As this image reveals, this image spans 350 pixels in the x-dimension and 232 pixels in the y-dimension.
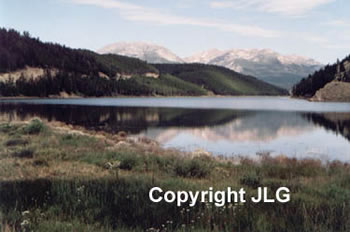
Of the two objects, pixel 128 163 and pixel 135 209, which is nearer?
pixel 135 209

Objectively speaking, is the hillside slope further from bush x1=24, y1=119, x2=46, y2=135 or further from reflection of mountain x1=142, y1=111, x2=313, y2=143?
bush x1=24, y1=119, x2=46, y2=135

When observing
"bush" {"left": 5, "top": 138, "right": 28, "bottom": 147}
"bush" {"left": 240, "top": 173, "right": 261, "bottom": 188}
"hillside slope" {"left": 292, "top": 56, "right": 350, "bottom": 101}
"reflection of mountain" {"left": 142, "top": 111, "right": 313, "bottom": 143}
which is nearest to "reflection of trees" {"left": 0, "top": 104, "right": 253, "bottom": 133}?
"reflection of mountain" {"left": 142, "top": 111, "right": 313, "bottom": 143}

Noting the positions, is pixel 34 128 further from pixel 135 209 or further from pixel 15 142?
pixel 135 209

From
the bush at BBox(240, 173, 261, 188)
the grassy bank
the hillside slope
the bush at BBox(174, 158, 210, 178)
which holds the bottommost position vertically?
the bush at BBox(174, 158, 210, 178)

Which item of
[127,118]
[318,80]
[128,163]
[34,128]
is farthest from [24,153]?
[318,80]

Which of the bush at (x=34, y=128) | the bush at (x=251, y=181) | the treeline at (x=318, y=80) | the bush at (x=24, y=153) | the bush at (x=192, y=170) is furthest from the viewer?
the treeline at (x=318, y=80)

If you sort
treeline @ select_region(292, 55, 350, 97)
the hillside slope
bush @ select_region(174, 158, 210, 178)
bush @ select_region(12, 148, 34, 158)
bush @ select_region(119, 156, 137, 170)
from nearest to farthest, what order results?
bush @ select_region(174, 158, 210, 178)
bush @ select_region(119, 156, 137, 170)
bush @ select_region(12, 148, 34, 158)
the hillside slope
treeline @ select_region(292, 55, 350, 97)

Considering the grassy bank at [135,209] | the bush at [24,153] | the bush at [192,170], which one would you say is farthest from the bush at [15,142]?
the bush at [192,170]

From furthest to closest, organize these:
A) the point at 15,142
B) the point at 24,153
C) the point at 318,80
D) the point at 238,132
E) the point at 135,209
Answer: the point at 318,80 → the point at 238,132 → the point at 15,142 → the point at 24,153 → the point at 135,209

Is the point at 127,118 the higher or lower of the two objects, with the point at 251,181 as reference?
lower

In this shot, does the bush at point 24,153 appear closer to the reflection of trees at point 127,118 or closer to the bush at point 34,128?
the bush at point 34,128

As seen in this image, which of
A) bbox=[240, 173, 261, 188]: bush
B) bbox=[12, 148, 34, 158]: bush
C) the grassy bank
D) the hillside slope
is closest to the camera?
the grassy bank

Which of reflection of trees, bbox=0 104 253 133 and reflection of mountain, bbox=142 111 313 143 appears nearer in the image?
reflection of mountain, bbox=142 111 313 143

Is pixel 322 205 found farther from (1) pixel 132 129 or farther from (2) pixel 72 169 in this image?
(1) pixel 132 129
